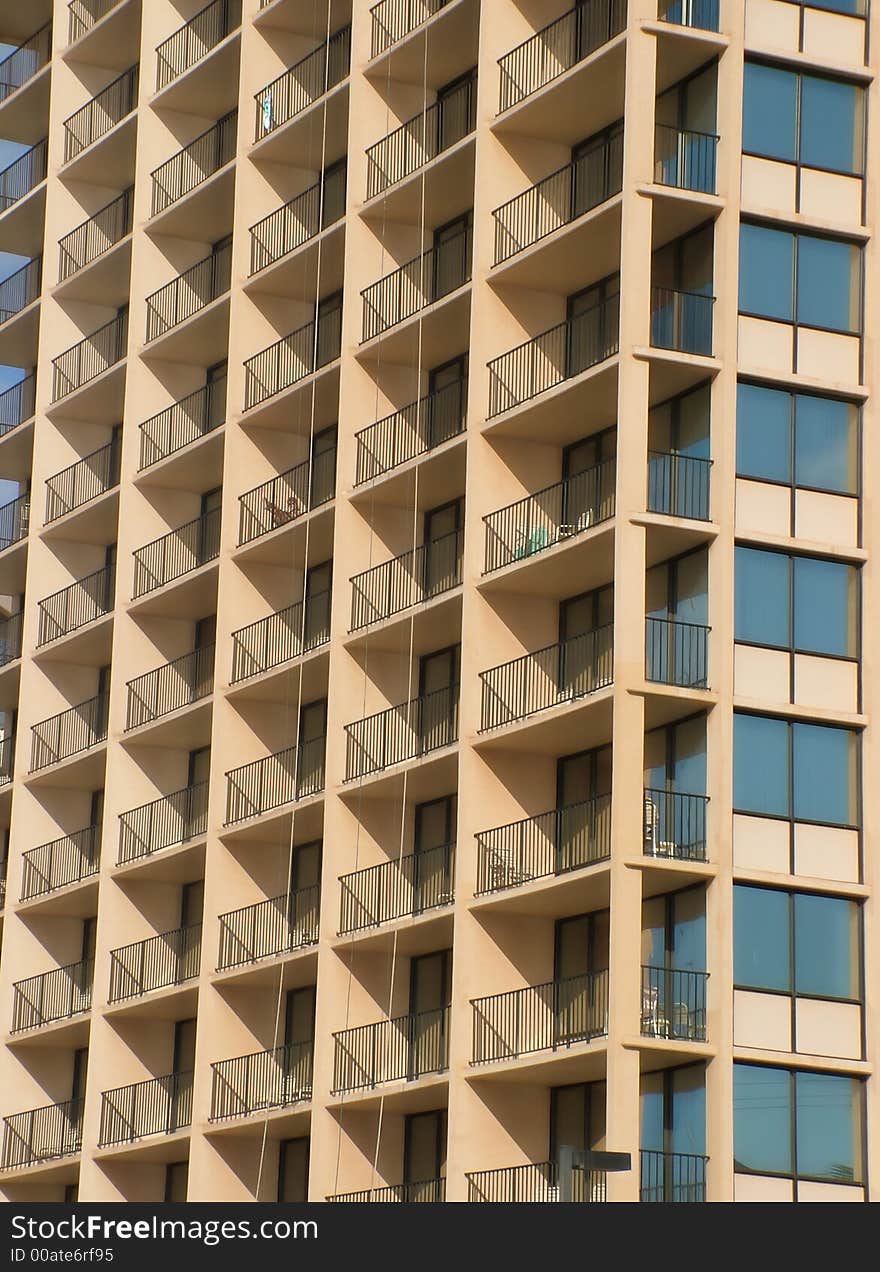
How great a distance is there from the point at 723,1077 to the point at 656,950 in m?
2.53

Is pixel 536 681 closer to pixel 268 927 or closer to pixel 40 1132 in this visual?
pixel 268 927

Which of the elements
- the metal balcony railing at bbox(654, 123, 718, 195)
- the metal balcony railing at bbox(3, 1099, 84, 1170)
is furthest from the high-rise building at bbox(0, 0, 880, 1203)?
the metal balcony railing at bbox(3, 1099, 84, 1170)

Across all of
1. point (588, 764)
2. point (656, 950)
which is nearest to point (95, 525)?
point (588, 764)

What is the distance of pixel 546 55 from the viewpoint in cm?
4850

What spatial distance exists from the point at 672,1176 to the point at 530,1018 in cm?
468

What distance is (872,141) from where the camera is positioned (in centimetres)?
4550

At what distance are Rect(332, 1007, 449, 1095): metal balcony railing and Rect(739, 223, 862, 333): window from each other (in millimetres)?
13568

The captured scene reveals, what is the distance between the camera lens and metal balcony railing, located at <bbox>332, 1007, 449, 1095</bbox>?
1861 inches

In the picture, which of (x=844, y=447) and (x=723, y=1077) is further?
(x=844, y=447)

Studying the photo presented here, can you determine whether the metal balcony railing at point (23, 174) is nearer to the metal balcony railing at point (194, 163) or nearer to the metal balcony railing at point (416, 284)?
the metal balcony railing at point (194, 163)

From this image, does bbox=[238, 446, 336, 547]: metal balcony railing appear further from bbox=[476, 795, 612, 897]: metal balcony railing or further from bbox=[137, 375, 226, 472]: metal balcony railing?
bbox=[476, 795, 612, 897]: metal balcony railing

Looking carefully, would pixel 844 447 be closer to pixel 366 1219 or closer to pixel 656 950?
pixel 656 950

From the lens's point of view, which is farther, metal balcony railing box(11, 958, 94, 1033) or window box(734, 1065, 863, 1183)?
metal balcony railing box(11, 958, 94, 1033)

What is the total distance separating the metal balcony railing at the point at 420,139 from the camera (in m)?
51.5
